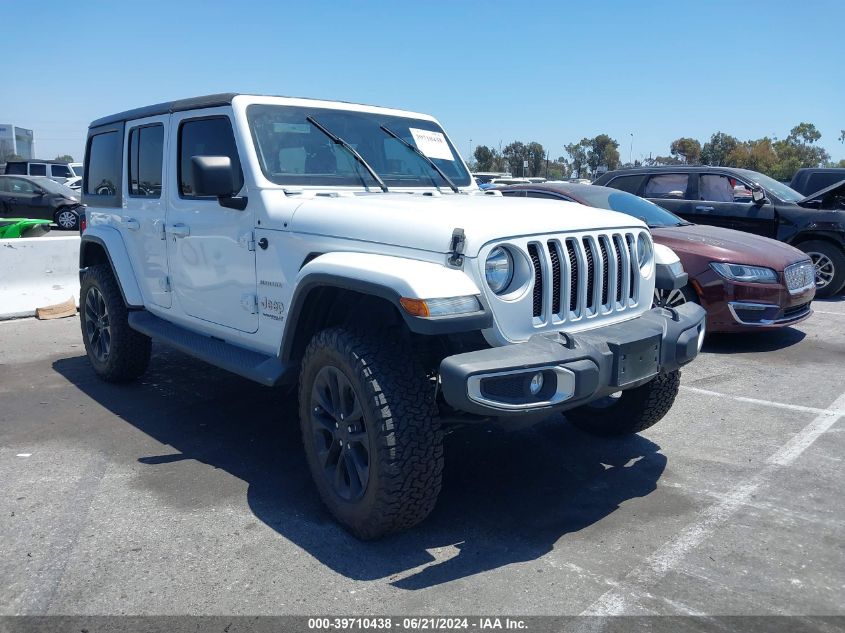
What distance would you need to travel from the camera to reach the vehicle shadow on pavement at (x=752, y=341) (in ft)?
23.5

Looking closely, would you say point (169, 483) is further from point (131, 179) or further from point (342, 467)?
point (131, 179)

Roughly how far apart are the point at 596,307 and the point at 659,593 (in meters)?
1.30

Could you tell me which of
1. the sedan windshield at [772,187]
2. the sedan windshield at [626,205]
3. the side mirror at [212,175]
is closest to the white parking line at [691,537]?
the side mirror at [212,175]

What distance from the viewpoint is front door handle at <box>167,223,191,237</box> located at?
4.68 m

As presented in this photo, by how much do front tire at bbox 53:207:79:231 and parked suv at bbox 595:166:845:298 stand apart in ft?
47.1

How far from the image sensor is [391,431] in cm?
311

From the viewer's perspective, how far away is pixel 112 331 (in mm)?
5660

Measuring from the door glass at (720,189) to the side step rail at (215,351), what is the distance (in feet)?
24.2

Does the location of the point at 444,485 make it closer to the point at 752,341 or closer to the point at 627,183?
the point at 752,341

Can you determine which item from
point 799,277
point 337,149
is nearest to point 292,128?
point 337,149

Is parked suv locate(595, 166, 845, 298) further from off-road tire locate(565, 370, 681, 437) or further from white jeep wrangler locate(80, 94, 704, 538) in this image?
off-road tire locate(565, 370, 681, 437)

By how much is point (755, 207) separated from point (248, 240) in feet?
25.4

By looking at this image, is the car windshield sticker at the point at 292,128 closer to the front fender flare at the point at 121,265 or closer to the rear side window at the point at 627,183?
the front fender flare at the point at 121,265

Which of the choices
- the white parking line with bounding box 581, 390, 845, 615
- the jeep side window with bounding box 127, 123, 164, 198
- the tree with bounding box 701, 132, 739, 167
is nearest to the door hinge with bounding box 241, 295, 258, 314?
the jeep side window with bounding box 127, 123, 164, 198
